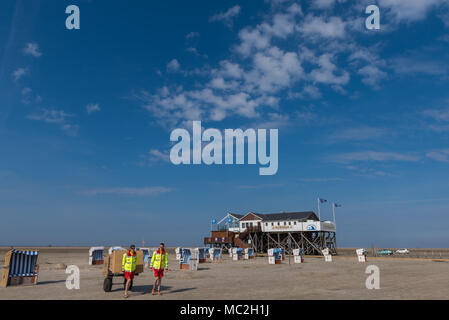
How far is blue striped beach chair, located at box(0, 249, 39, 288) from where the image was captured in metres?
15.1

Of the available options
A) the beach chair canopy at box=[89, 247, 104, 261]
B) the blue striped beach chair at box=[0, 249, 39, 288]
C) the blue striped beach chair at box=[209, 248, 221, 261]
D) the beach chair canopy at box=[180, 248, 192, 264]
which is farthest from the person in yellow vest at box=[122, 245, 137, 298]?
the blue striped beach chair at box=[209, 248, 221, 261]

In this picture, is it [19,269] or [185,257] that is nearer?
[19,269]

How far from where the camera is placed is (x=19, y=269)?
15617 millimetres

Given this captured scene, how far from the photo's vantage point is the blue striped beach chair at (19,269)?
15.1 metres

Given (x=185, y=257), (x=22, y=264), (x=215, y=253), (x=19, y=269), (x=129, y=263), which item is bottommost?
(x=215, y=253)

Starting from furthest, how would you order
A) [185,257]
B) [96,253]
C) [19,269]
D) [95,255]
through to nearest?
[96,253] < [95,255] < [185,257] < [19,269]

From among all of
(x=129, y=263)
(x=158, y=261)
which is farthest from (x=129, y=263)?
(x=158, y=261)

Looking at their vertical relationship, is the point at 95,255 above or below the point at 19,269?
below

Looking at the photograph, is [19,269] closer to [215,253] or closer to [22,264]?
[22,264]

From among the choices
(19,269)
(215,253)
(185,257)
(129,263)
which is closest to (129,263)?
(129,263)

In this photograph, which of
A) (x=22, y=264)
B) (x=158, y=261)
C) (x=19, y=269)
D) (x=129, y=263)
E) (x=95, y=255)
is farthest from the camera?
(x=95, y=255)

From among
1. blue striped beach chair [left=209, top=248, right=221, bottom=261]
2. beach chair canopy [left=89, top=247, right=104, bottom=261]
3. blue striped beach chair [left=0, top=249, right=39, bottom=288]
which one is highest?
blue striped beach chair [left=0, top=249, right=39, bottom=288]

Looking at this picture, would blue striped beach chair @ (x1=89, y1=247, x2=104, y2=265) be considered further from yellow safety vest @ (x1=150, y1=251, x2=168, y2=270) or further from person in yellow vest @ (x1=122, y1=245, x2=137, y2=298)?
yellow safety vest @ (x1=150, y1=251, x2=168, y2=270)

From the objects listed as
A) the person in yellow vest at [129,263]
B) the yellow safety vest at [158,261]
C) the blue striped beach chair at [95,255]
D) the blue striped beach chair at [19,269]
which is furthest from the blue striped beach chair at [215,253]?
the person in yellow vest at [129,263]
